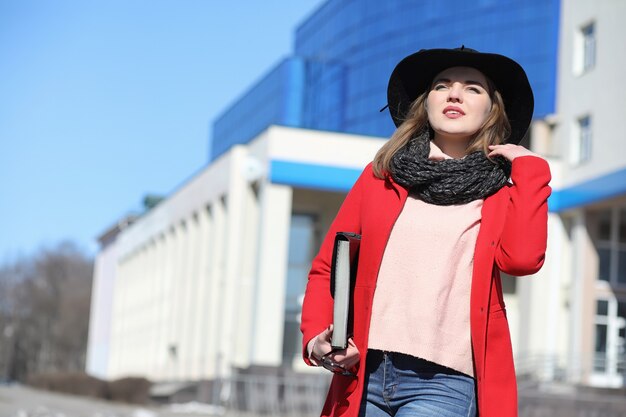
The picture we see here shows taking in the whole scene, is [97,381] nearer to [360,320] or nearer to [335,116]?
[335,116]

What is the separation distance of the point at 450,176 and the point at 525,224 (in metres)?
0.29

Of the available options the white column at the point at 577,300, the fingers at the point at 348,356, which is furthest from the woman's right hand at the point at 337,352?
the white column at the point at 577,300

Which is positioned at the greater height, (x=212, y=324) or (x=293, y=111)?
(x=293, y=111)

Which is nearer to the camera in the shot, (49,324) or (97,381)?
(97,381)

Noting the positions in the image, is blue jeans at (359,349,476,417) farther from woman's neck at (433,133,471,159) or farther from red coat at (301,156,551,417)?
woman's neck at (433,133,471,159)

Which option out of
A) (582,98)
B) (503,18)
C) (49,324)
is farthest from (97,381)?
(49,324)

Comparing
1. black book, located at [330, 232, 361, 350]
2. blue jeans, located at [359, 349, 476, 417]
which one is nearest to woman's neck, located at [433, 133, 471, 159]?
black book, located at [330, 232, 361, 350]

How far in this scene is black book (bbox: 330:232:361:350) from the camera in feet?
12.7

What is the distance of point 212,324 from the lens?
44.6 meters

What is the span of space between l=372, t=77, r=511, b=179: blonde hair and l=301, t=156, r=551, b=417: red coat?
8 centimetres

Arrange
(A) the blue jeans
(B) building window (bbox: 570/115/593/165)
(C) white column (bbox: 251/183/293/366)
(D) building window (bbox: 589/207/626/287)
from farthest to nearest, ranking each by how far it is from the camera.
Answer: (D) building window (bbox: 589/207/626/287)
(B) building window (bbox: 570/115/593/165)
(C) white column (bbox: 251/183/293/366)
(A) the blue jeans

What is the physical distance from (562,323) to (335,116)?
108 feet

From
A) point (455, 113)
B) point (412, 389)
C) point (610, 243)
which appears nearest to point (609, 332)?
point (610, 243)

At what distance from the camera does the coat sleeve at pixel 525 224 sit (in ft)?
12.8
